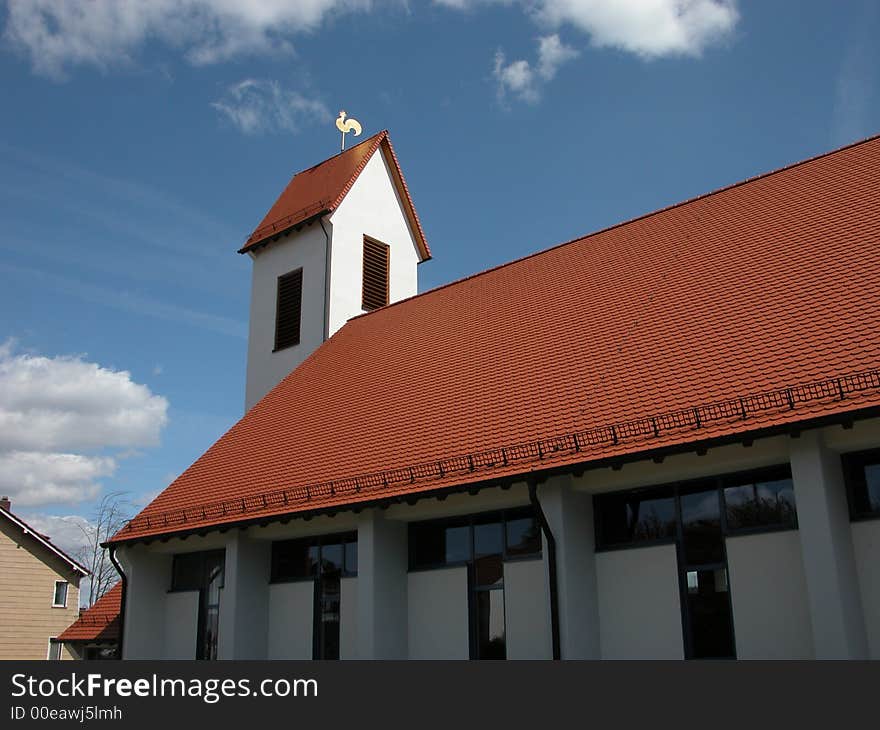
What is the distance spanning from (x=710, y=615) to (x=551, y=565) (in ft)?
6.95

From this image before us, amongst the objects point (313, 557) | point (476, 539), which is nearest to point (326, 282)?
point (313, 557)

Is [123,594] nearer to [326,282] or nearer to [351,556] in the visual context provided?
[351,556]

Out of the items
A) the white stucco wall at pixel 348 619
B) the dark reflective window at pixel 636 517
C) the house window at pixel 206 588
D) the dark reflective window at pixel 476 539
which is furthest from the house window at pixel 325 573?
the dark reflective window at pixel 636 517

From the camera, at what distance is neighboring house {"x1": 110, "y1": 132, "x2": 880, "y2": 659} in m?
11.0

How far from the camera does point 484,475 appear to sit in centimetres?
1332

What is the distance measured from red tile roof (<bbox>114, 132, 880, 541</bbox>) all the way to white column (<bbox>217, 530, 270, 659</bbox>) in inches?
30.8

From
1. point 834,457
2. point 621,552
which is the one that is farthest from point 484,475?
point 834,457

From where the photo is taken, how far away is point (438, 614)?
14.5m

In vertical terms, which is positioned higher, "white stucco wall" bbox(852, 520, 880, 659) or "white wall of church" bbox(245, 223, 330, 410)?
"white wall of church" bbox(245, 223, 330, 410)

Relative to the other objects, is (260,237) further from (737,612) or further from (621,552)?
(737,612)

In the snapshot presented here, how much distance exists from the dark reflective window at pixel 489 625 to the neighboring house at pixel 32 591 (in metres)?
20.9

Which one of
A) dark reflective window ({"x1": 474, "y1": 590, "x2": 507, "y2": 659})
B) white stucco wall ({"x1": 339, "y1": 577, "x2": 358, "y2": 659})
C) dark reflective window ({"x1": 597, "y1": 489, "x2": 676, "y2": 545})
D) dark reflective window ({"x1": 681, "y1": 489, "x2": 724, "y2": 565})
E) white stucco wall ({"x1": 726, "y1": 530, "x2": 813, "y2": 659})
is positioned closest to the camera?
white stucco wall ({"x1": 726, "y1": 530, "x2": 813, "y2": 659})

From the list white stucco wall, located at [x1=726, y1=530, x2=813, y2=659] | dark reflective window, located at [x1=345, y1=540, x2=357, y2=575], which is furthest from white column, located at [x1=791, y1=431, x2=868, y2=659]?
dark reflective window, located at [x1=345, y1=540, x2=357, y2=575]

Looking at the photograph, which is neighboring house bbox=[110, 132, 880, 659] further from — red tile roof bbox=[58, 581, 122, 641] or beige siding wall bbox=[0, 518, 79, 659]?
beige siding wall bbox=[0, 518, 79, 659]
